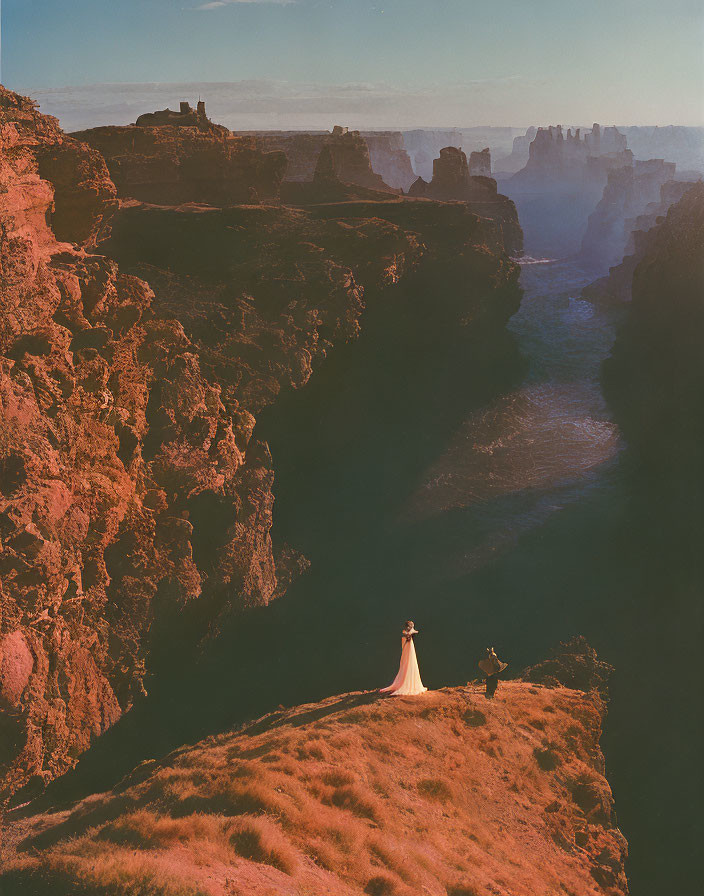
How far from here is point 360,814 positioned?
42.0 feet

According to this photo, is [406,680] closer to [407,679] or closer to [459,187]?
[407,679]

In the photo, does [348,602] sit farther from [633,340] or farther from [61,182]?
[633,340]

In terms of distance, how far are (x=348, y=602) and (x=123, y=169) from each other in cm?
2418

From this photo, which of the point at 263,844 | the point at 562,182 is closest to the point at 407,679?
→ the point at 263,844

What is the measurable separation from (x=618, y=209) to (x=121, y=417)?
113 meters

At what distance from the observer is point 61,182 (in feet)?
56.4

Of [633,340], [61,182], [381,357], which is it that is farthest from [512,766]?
[633,340]

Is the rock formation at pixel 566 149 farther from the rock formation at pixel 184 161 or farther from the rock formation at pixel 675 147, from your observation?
the rock formation at pixel 184 161

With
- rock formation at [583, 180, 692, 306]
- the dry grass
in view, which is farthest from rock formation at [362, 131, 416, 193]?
the dry grass

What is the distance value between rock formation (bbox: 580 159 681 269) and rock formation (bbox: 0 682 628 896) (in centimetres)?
10089

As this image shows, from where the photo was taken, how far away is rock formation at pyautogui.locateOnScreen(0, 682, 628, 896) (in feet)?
32.0

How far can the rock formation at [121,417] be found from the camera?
533 inches

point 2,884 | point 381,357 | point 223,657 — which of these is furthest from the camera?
point 381,357

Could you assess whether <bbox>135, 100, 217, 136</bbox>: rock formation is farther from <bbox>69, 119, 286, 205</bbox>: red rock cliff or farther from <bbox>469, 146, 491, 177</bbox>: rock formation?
<bbox>469, 146, 491, 177</bbox>: rock formation
